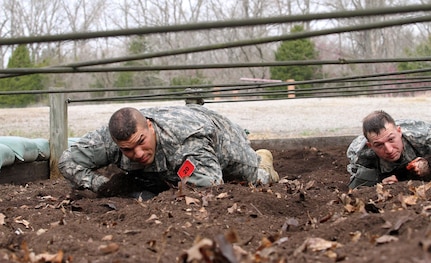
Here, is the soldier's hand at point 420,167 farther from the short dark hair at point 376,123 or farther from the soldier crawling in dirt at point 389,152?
the short dark hair at point 376,123

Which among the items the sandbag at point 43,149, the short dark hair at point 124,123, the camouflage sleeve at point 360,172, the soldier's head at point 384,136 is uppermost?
the short dark hair at point 124,123

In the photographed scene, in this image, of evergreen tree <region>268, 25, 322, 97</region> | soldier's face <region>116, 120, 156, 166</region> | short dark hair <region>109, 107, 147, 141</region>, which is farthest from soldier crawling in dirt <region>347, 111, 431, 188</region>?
evergreen tree <region>268, 25, 322, 97</region>

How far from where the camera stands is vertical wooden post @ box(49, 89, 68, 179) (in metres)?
6.46

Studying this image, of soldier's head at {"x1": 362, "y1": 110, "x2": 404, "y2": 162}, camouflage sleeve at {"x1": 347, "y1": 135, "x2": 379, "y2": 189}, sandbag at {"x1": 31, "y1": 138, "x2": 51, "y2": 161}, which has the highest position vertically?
soldier's head at {"x1": 362, "y1": 110, "x2": 404, "y2": 162}

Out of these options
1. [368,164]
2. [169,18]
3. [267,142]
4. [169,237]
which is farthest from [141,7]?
[169,237]

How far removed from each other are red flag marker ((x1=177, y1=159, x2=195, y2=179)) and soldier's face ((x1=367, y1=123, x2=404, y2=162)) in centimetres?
133

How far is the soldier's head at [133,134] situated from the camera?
13.7 feet

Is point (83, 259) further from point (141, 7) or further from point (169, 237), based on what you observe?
point (141, 7)

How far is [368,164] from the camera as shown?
5121 mm

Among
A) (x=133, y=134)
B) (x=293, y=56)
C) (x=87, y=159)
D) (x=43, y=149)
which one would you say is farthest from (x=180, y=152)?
(x=293, y=56)

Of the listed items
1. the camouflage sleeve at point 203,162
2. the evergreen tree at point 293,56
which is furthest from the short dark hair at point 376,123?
the evergreen tree at point 293,56

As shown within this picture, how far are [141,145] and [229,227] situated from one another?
1.62 m

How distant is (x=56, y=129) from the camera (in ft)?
21.3

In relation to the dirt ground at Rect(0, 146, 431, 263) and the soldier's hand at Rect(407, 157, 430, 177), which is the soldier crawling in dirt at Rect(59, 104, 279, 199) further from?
the soldier's hand at Rect(407, 157, 430, 177)
